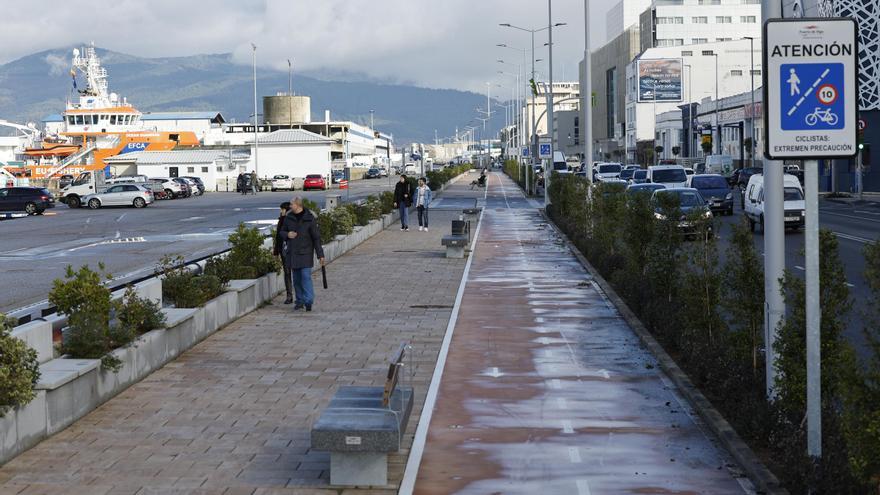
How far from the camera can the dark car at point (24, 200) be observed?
58562mm

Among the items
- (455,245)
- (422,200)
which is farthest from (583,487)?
(422,200)

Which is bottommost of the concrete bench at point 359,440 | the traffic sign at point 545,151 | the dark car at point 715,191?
the concrete bench at point 359,440

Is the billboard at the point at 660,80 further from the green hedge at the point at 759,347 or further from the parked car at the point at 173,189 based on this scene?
the green hedge at the point at 759,347

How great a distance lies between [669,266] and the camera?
16.4 meters

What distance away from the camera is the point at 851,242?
106 ft

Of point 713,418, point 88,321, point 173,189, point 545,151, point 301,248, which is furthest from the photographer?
point 173,189

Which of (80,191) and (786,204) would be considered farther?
(80,191)

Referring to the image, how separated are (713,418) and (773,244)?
167 cm

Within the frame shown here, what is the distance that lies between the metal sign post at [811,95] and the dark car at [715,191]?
37.2 m

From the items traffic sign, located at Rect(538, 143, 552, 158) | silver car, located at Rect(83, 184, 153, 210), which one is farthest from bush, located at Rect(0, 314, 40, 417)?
silver car, located at Rect(83, 184, 153, 210)

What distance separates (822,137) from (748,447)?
2.73 metres

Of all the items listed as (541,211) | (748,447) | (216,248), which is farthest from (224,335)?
(541,211)

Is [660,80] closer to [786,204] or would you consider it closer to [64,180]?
[64,180]

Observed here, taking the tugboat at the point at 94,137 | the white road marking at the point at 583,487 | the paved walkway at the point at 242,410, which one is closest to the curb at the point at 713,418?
the white road marking at the point at 583,487
